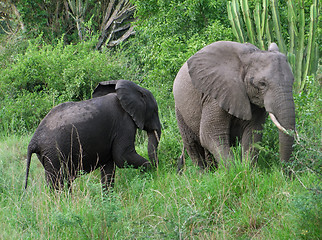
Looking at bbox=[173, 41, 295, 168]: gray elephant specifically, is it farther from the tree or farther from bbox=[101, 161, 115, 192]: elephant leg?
the tree

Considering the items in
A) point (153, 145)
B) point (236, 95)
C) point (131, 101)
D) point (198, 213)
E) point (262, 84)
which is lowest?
point (153, 145)

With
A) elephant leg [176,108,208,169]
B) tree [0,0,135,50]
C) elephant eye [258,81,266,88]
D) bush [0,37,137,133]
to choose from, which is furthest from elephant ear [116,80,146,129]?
tree [0,0,135,50]

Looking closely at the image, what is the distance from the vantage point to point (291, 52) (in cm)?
1152

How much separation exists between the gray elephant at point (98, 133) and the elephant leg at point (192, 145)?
431mm

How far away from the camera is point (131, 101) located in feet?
22.2

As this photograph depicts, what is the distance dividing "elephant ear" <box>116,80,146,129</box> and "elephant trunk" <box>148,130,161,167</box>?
0.33 metres

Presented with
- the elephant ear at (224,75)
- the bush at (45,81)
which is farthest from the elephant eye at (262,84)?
the bush at (45,81)

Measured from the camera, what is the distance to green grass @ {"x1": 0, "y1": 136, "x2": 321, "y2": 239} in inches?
158

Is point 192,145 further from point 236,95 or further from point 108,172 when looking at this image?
point 236,95

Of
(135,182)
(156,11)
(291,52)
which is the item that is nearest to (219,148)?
(135,182)

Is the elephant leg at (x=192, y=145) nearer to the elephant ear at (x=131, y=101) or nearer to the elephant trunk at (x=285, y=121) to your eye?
the elephant ear at (x=131, y=101)

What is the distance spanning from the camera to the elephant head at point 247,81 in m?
5.11

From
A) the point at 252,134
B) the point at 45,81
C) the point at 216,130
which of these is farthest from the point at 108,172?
the point at 45,81

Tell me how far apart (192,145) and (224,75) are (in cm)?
140
